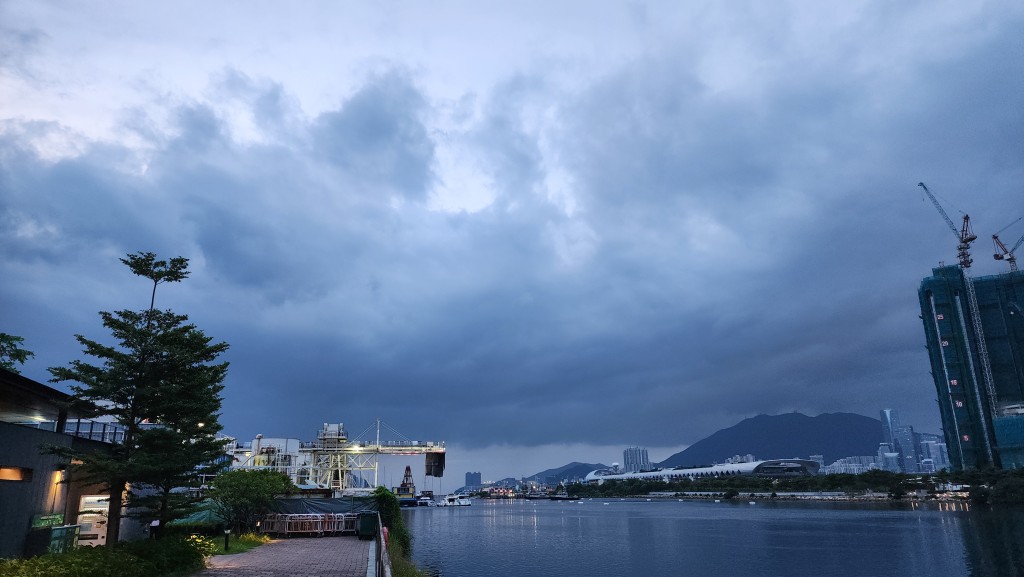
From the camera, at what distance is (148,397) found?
22625mm

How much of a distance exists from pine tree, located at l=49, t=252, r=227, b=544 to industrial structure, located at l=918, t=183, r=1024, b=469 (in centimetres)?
18594

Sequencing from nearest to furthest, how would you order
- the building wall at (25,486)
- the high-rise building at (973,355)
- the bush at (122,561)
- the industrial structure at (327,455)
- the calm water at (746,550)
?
the bush at (122,561), the building wall at (25,486), the calm water at (746,550), the industrial structure at (327,455), the high-rise building at (973,355)

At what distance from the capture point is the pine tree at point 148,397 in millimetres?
21641

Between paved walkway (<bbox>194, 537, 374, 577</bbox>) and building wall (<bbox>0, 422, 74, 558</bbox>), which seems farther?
paved walkway (<bbox>194, 537, 374, 577</bbox>)

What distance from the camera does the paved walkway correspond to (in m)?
22.2

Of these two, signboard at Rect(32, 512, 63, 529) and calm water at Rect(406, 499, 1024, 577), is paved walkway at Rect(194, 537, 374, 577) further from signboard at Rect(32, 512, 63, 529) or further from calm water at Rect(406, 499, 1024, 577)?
calm water at Rect(406, 499, 1024, 577)

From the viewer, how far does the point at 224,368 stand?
1025 inches

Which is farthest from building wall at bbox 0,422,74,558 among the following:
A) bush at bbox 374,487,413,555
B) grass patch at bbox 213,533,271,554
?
bush at bbox 374,487,413,555

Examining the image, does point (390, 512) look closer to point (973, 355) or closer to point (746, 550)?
point (746, 550)

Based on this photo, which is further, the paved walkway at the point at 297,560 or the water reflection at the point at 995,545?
the water reflection at the point at 995,545

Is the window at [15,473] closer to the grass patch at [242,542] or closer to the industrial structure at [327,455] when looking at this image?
the grass patch at [242,542]

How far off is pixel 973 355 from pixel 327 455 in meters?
171

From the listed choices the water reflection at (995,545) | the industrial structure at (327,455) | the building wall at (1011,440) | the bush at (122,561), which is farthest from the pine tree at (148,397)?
the building wall at (1011,440)

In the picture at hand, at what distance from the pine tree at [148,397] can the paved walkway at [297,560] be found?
3587mm
